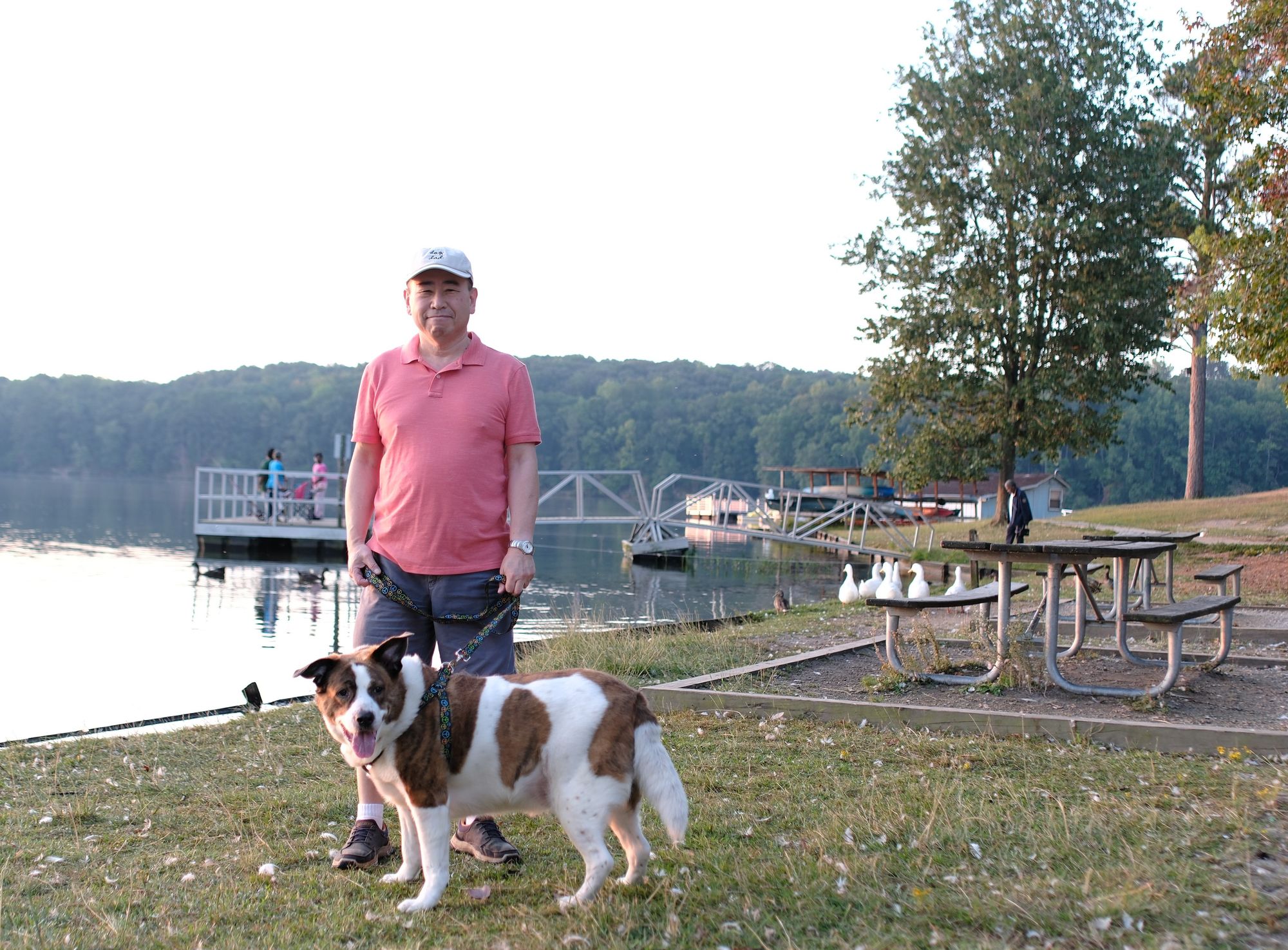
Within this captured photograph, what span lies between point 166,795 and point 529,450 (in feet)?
9.30

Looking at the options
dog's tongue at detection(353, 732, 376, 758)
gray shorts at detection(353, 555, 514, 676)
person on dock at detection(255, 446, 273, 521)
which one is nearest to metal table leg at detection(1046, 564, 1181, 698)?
gray shorts at detection(353, 555, 514, 676)

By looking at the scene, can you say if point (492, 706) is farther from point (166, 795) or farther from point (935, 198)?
point (935, 198)

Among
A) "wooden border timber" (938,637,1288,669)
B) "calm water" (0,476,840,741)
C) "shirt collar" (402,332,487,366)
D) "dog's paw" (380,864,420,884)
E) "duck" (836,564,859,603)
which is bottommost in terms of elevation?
"calm water" (0,476,840,741)

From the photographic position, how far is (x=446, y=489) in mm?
4430

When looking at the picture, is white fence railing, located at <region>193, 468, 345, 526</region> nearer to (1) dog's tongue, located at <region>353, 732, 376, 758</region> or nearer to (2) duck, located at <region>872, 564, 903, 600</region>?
(2) duck, located at <region>872, 564, 903, 600</region>

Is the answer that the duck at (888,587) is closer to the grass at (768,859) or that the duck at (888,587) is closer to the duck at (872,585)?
the duck at (872,585)

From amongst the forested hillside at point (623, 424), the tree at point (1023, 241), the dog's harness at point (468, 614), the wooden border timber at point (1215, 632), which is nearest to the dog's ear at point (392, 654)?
the dog's harness at point (468, 614)

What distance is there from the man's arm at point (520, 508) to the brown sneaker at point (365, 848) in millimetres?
1028

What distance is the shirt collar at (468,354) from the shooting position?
4.53 metres

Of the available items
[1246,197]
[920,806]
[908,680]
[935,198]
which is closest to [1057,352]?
[935,198]

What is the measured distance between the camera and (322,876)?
424 centimetres

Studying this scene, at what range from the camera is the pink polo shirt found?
4.43 meters

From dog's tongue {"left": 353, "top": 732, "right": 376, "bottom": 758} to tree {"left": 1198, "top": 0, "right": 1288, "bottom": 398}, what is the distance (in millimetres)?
14641

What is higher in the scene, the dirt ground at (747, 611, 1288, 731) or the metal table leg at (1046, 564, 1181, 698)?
the metal table leg at (1046, 564, 1181, 698)
